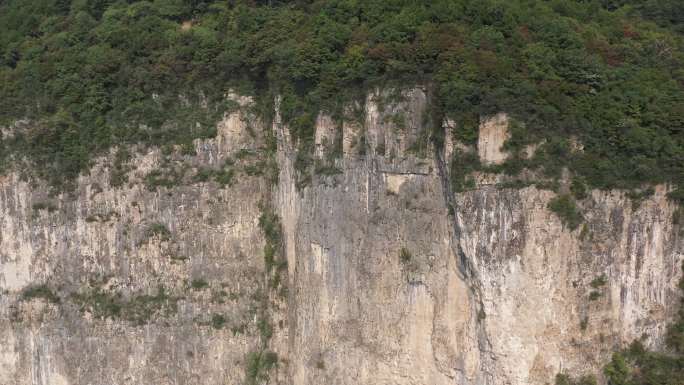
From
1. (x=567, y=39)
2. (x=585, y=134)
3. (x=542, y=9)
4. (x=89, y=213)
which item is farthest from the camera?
(x=89, y=213)

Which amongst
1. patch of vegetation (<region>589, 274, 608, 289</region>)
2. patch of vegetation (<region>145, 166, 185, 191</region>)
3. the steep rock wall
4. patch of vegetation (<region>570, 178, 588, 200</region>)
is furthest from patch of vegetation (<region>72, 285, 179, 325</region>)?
patch of vegetation (<region>570, 178, 588, 200</region>)

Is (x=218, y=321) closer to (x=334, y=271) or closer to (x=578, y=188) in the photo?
(x=334, y=271)

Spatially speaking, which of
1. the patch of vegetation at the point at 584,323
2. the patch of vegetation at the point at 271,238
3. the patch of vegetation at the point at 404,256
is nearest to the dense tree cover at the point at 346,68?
the patch of vegetation at the point at 271,238

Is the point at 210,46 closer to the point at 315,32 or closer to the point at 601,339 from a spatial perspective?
the point at 315,32

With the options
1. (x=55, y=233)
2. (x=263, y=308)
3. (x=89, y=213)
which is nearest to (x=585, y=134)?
(x=263, y=308)

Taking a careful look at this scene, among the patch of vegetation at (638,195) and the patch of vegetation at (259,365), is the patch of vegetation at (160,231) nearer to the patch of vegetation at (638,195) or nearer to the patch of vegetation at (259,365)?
the patch of vegetation at (259,365)

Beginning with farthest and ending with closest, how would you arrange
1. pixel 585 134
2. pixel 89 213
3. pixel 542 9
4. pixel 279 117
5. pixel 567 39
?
pixel 89 213
pixel 279 117
pixel 542 9
pixel 567 39
pixel 585 134

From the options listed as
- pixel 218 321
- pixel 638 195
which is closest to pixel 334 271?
pixel 218 321
